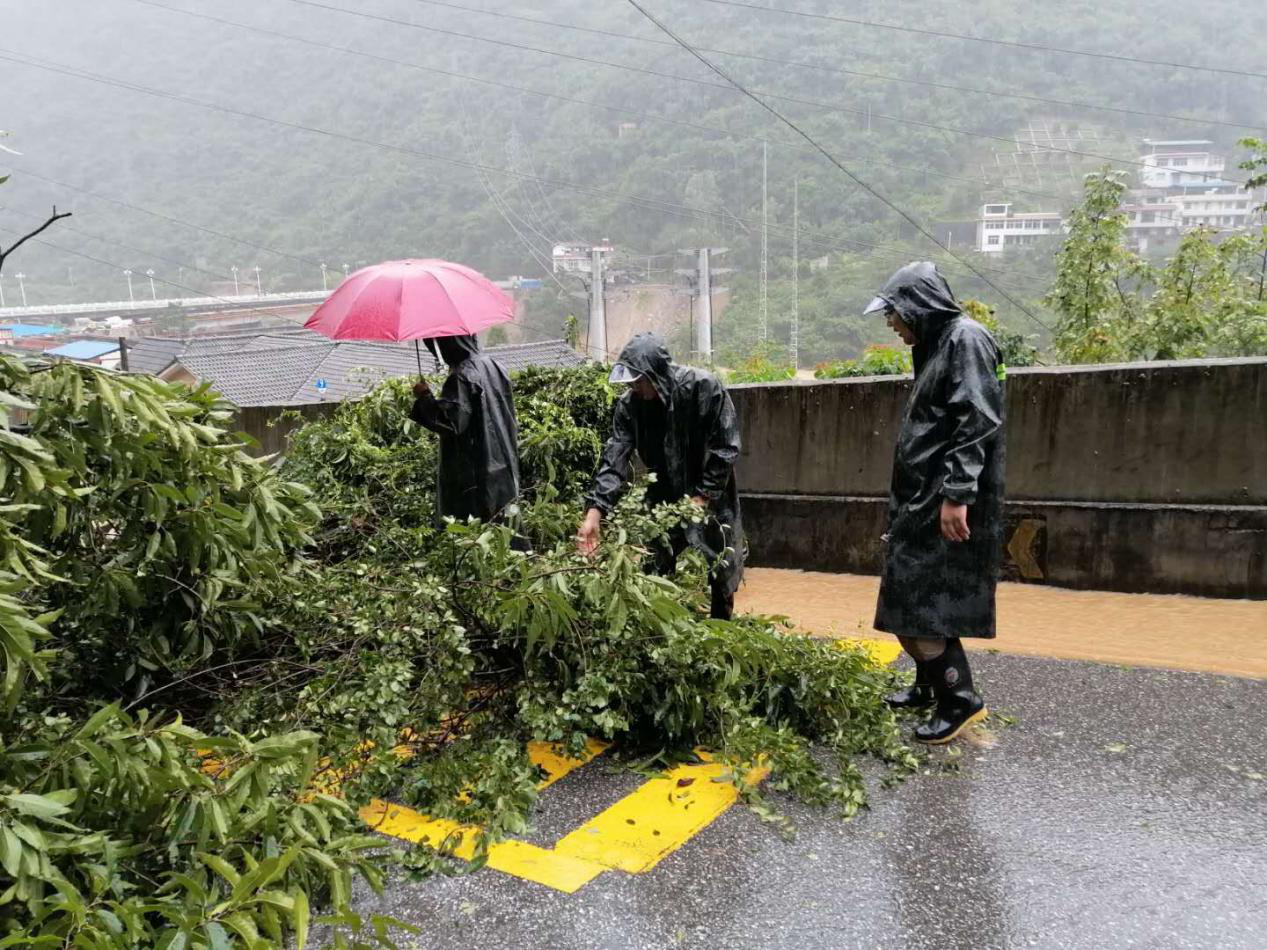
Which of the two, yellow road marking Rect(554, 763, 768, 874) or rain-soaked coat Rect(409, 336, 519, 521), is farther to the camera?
rain-soaked coat Rect(409, 336, 519, 521)

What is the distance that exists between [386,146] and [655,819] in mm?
72876

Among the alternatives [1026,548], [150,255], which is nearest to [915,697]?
[1026,548]

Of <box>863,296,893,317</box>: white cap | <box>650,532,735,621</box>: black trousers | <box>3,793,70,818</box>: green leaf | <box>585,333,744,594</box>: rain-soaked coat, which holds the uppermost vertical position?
<box>863,296,893,317</box>: white cap

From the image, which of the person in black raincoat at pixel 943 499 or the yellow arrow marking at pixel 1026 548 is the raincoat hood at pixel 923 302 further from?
the yellow arrow marking at pixel 1026 548

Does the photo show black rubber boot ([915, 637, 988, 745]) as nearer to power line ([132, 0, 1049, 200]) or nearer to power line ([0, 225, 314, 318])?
power line ([0, 225, 314, 318])

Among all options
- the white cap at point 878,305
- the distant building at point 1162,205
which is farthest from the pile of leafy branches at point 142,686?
the distant building at point 1162,205

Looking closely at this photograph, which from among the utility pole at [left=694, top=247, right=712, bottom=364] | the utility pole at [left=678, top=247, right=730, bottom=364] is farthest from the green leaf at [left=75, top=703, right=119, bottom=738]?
the utility pole at [left=694, top=247, right=712, bottom=364]

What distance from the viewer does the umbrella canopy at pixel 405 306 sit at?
4.10 meters

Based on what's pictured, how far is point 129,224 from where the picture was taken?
217 ft

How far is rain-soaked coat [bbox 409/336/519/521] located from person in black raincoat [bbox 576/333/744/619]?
584mm

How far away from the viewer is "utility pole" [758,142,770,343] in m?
36.7

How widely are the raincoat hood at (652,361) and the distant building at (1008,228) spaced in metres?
41.0

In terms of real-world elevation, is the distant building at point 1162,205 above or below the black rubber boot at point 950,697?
above

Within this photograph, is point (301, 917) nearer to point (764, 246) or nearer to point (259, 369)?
point (259, 369)
